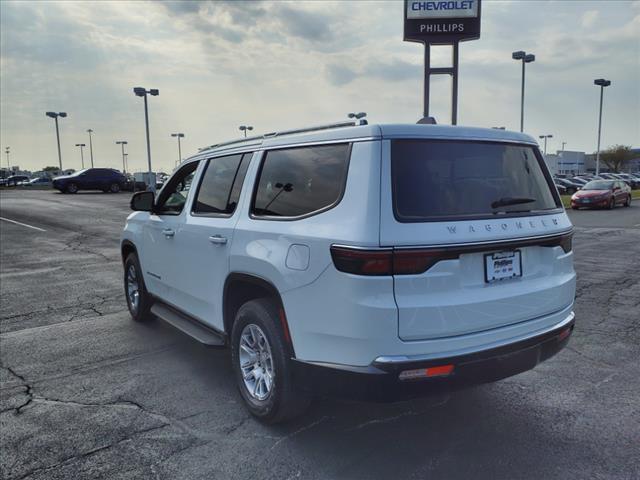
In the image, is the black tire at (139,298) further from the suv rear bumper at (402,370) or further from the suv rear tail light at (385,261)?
the suv rear tail light at (385,261)

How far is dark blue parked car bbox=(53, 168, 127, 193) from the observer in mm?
34875

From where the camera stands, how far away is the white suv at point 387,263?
2670 millimetres

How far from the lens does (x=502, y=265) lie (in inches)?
118

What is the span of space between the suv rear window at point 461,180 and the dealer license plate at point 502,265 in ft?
0.82

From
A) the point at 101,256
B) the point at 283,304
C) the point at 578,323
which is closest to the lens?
the point at 283,304

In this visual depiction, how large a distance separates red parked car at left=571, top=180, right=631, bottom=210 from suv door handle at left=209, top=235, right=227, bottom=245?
25.2 metres

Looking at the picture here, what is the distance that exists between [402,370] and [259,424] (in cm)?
130

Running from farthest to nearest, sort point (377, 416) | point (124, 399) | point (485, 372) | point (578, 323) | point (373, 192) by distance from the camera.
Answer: point (578, 323) < point (124, 399) < point (377, 416) < point (485, 372) < point (373, 192)

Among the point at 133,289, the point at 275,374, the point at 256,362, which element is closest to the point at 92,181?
the point at 133,289

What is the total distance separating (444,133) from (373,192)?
0.64 meters

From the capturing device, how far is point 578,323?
582 cm

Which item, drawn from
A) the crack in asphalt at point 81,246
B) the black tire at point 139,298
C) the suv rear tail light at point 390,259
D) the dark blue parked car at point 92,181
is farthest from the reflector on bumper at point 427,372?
the dark blue parked car at point 92,181

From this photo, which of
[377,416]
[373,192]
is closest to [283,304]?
[373,192]

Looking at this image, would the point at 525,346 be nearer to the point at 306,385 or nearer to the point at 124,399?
the point at 306,385
